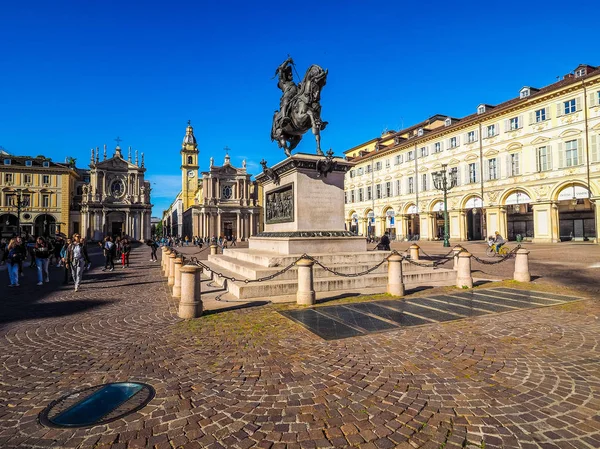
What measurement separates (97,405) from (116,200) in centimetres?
6804

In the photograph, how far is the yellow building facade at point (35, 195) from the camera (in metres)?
59.1

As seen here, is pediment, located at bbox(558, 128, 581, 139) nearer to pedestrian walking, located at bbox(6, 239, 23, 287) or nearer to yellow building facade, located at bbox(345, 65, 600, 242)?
yellow building facade, located at bbox(345, 65, 600, 242)

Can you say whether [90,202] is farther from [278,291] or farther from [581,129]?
[581,129]

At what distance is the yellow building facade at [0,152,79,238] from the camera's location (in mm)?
59062

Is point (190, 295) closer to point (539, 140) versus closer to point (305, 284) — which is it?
point (305, 284)

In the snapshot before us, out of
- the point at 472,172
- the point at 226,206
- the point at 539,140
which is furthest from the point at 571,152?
the point at 226,206

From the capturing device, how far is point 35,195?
6088 cm

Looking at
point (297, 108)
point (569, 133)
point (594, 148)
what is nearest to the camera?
point (297, 108)

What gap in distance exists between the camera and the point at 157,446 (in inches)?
102

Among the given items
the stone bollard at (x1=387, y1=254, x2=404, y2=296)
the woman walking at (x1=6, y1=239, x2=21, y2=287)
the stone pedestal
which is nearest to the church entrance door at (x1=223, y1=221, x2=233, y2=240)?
the woman walking at (x1=6, y1=239, x2=21, y2=287)

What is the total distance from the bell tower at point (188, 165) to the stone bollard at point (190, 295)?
77238mm

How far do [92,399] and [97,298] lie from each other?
6.87 m

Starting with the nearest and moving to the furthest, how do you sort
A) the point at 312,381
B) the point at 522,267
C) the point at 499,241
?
1. the point at 312,381
2. the point at 522,267
3. the point at 499,241

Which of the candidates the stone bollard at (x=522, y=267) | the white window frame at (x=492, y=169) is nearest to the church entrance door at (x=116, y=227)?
the white window frame at (x=492, y=169)
